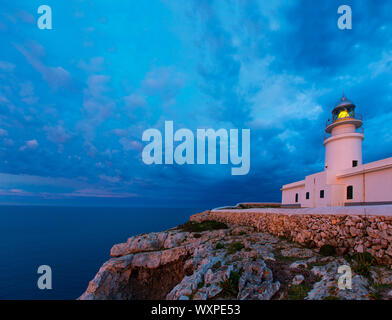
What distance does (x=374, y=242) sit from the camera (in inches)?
303

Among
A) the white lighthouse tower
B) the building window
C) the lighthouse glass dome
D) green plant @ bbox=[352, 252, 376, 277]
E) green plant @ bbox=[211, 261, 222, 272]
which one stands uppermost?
the lighthouse glass dome

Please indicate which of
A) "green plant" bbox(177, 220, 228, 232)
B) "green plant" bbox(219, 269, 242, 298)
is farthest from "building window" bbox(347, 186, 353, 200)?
"green plant" bbox(219, 269, 242, 298)

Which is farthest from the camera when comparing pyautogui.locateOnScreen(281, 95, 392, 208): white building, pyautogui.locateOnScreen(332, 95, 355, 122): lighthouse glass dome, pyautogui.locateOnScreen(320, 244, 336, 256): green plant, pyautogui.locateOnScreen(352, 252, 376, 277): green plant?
pyautogui.locateOnScreen(332, 95, 355, 122): lighthouse glass dome

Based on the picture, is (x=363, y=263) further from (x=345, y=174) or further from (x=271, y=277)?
(x=345, y=174)

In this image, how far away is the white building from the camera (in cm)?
1725

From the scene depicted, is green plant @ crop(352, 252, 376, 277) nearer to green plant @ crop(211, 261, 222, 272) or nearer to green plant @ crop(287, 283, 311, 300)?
green plant @ crop(287, 283, 311, 300)

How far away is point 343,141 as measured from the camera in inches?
933

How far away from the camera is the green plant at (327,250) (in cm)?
890

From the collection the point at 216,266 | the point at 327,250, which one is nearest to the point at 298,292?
the point at 216,266

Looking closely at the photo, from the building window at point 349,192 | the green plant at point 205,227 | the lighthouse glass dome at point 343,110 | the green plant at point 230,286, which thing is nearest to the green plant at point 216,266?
the green plant at point 230,286

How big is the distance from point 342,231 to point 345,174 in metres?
15.5

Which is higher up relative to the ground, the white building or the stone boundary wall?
the white building

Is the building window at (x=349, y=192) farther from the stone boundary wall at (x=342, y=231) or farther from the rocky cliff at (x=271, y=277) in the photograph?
the rocky cliff at (x=271, y=277)
